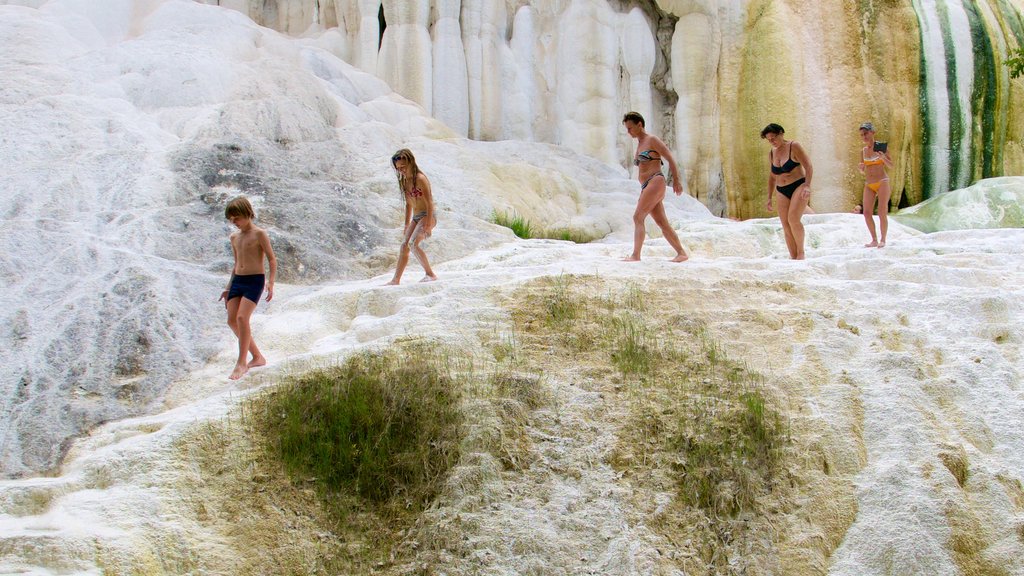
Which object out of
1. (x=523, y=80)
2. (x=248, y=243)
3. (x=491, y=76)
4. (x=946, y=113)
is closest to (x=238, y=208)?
(x=248, y=243)

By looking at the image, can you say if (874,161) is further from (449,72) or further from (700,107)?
(449,72)

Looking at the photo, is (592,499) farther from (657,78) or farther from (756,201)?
(657,78)

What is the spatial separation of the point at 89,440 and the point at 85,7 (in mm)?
7810

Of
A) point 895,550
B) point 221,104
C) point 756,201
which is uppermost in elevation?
point 221,104

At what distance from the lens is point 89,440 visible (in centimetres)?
450

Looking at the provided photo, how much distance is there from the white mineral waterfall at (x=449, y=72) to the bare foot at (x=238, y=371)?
7.97 metres

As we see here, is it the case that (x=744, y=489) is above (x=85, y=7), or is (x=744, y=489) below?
below

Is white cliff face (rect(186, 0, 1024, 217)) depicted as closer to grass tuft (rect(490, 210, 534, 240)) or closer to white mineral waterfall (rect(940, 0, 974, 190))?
white mineral waterfall (rect(940, 0, 974, 190))

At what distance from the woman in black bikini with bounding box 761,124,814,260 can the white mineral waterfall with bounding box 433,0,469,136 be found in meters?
6.25

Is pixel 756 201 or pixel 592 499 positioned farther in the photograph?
pixel 756 201

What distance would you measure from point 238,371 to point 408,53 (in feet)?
27.4

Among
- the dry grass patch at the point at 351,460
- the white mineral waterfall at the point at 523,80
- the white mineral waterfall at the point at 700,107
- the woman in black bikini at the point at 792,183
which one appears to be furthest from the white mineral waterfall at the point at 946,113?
the dry grass patch at the point at 351,460

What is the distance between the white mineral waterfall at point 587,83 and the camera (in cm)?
1348

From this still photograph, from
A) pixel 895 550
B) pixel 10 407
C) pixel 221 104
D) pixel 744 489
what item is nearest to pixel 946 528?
Answer: pixel 895 550
